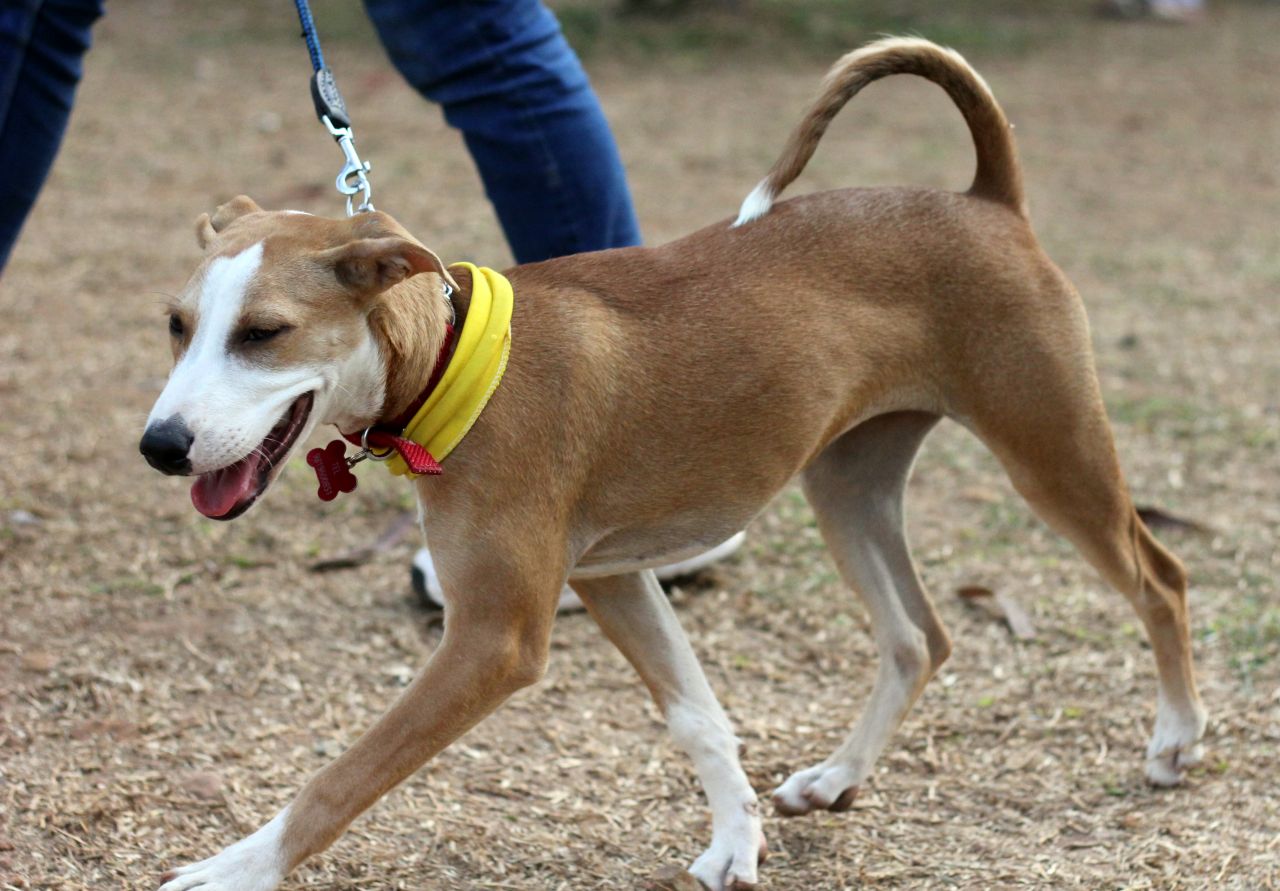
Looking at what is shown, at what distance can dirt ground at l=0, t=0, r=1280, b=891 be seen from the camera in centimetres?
307

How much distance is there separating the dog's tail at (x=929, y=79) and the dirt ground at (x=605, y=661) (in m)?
1.27

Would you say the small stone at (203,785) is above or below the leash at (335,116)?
below

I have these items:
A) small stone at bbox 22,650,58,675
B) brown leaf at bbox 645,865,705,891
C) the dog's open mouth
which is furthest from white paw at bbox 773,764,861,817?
small stone at bbox 22,650,58,675

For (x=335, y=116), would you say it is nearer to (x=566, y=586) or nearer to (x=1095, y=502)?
(x=566, y=586)

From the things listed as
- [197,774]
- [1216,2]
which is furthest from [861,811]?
[1216,2]

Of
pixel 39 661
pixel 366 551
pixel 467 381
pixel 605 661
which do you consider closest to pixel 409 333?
pixel 467 381

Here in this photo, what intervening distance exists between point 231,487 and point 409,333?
395 millimetres

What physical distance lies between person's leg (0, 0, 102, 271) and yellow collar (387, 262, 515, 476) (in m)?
1.77

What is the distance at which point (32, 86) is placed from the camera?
3875 mm

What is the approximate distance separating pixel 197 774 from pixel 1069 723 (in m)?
2.01

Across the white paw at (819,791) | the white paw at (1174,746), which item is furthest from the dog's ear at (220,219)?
the white paw at (1174,746)

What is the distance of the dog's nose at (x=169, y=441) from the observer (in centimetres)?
234

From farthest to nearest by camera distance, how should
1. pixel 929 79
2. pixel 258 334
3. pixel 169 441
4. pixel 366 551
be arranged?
pixel 366 551, pixel 929 79, pixel 258 334, pixel 169 441

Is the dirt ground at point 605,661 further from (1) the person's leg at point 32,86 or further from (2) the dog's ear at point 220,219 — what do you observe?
(2) the dog's ear at point 220,219
